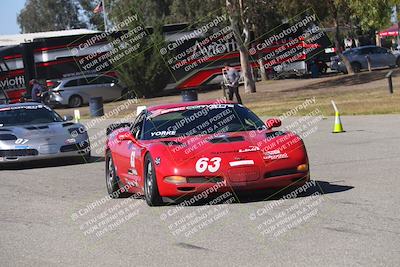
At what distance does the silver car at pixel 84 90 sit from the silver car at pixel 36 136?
2747 centimetres

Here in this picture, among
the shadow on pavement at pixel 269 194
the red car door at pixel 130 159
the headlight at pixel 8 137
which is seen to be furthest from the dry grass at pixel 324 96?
the red car door at pixel 130 159

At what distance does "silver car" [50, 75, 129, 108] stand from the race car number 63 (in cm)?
3586

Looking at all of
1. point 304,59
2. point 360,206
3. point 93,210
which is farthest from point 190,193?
point 304,59

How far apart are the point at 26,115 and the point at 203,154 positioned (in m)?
8.44

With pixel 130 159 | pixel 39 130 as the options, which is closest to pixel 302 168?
→ pixel 130 159

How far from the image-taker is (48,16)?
11762 centimetres

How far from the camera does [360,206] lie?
28.7 ft

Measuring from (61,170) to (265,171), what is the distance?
21.7 feet

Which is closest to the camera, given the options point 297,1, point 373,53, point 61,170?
point 61,170

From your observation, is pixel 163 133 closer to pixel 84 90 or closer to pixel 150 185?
pixel 150 185

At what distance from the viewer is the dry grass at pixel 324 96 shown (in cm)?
2633

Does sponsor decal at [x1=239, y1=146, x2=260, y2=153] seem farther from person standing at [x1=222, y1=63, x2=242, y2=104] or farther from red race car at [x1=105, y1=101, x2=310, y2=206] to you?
person standing at [x1=222, y1=63, x2=242, y2=104]

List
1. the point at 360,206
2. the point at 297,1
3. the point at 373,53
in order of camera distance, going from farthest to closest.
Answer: the point at 373,53 → the point at 297,1 → the point at 360,206

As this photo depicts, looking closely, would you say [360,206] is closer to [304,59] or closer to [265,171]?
[265,171]
